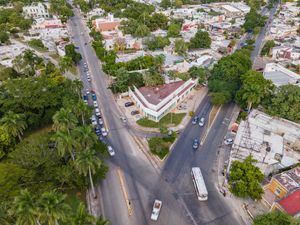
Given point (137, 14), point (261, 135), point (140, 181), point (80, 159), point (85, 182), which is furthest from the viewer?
point (137, 14)

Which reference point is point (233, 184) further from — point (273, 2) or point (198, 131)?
point (273, 2)

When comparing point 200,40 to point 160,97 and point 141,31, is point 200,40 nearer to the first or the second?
point 141,31

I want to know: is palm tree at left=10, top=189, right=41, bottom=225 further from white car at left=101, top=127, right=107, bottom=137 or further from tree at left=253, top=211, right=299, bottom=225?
white car at left=101, top=127, right=107, bottom=137

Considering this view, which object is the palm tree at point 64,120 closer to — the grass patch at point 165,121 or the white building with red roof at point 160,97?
the grass patch at point 165,121

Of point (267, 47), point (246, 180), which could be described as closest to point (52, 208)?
point (246, 180)

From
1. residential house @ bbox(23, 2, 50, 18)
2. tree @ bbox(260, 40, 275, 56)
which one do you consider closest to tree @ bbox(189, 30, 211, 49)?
tree @ bbox(260, 40, 275, 56)

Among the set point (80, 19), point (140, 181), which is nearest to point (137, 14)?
point (80, 19)

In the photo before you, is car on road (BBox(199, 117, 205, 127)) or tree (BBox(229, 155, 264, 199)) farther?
car on road (BBox(199, 117, 205, 127))
